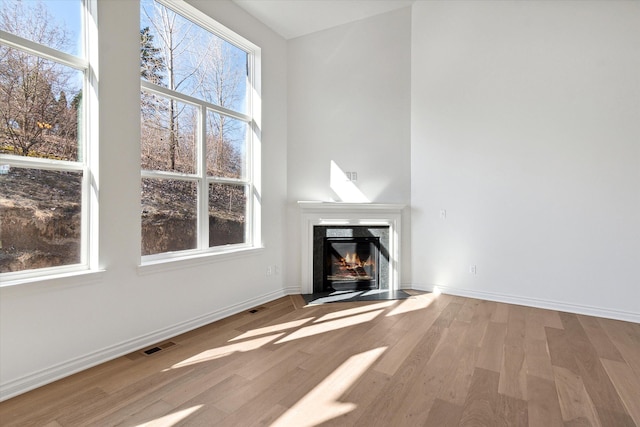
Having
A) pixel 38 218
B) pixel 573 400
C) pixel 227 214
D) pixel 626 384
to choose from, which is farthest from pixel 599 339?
pixel 38 218

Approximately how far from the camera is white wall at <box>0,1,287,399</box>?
2.11 meters

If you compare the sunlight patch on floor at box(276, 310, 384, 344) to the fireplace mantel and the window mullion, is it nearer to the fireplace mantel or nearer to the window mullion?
the fireplace mantel

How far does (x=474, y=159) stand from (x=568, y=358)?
2474 mm

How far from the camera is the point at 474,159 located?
4.22 metres

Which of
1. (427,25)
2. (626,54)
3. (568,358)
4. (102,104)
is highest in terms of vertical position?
(427,25)

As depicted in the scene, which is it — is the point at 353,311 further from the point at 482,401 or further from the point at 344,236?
the point at 482,401

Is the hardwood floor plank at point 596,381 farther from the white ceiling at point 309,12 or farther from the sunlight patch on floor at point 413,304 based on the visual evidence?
the white ceiling at point 309,12

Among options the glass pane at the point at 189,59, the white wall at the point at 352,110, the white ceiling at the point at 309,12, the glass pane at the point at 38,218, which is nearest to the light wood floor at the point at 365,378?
the glass pane at the point at 38,218

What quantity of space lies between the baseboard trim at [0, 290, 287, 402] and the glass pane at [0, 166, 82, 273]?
2.31ft

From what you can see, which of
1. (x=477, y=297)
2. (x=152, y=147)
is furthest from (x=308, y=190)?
(x=477, y=297)

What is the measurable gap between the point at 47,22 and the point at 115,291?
2.00 m

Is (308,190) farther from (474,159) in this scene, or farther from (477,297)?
(477,297)

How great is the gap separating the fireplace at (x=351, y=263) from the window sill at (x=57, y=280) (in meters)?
2.81

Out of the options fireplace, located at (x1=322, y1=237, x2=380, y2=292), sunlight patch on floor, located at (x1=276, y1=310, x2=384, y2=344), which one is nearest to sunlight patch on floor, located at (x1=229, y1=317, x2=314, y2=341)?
sunlight patch on floor, located at (x1=276, y1=310, x2=384, y2=344)
